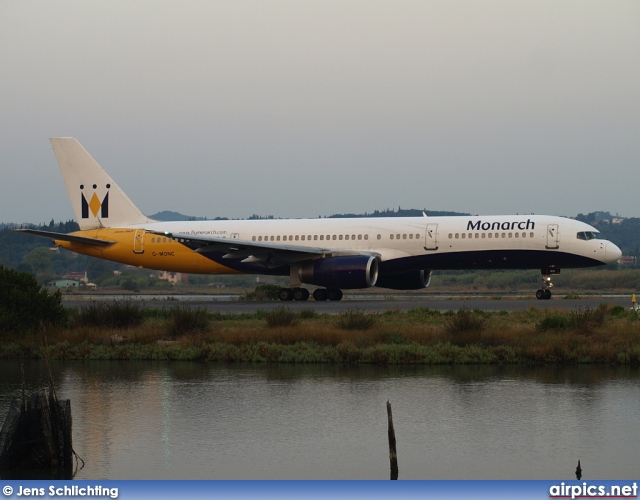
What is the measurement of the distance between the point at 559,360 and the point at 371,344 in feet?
15.7

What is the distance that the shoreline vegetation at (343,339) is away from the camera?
2359 cm

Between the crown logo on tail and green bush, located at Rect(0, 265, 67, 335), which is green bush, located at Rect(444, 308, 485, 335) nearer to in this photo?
green bush, located at Rect(0, 265, 67, 335)

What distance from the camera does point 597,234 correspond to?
130ft

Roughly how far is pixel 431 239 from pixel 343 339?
1526cm

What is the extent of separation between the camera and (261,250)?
134 feet

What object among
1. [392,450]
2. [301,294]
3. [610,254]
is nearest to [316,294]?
[301,294]

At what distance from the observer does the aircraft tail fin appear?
1811 inches

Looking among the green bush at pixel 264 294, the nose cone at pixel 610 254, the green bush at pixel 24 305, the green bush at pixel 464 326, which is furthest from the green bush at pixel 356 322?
the green bush at pixel 264 294

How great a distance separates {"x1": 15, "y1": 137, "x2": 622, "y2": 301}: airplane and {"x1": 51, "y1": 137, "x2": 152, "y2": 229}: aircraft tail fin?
48mm

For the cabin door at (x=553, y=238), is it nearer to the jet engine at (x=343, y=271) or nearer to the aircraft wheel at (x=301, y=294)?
the jet engine at (x=343, y=271)

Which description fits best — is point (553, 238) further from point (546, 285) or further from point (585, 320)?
point (585, 320)

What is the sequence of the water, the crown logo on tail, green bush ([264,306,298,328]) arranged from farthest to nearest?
the crown logo on tail, green bush ([264,306,298,328]), the water

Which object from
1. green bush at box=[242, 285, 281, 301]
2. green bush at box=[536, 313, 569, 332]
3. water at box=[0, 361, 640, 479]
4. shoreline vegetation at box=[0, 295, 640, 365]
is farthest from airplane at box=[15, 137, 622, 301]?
water at box=[0, 361, 640, 479]

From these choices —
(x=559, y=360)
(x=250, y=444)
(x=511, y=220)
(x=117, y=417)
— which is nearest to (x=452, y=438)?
(x=250, y=444)
